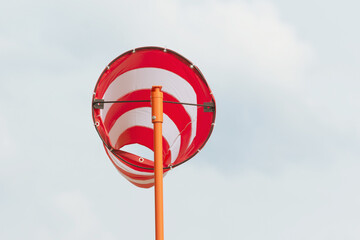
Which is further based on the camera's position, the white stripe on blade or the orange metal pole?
the white stripe on blade

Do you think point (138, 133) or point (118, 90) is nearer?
point (118, 90)

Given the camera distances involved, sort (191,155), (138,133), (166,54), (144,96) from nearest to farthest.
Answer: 1. (191,155)
2. (166,54)
3. (144,96)
4. (138,133)

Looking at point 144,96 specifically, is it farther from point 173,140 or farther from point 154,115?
point 154,115

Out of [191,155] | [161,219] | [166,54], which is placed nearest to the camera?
[161,219]

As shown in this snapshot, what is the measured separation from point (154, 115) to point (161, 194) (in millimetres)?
562

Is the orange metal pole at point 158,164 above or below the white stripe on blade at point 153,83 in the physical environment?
below

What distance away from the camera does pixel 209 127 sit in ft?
15.5

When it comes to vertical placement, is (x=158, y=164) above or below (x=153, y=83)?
below

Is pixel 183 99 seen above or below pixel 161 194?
above

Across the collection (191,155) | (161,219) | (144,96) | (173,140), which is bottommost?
(161,219)

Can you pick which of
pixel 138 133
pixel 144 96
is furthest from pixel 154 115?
pixel 138 133

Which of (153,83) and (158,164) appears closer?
(158,164)

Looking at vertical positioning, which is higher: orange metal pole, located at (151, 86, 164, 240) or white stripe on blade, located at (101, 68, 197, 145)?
white stripe on blade, located at (101, 68, 197, 145)

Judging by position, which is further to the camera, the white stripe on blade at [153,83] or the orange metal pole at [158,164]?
the white stripe on blade at [153,83]
